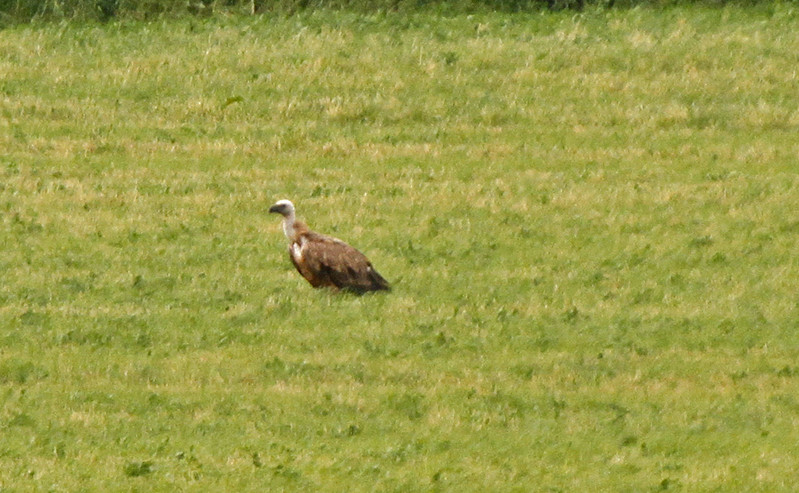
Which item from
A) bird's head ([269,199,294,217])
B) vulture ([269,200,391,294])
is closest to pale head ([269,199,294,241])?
bird's head ([269,199,294,217])

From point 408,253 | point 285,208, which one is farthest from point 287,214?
point 408,253

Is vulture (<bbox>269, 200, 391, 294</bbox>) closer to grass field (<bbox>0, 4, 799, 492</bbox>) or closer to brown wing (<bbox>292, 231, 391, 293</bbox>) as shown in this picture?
brown wing (<bbox>292, 231, 391, 293</bbox>)

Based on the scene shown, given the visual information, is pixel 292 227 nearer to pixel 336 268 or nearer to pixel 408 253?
pixel 336 268

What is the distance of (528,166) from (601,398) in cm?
1104

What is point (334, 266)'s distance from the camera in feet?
59.5

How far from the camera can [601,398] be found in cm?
1467

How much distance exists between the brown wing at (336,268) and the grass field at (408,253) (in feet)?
0.92

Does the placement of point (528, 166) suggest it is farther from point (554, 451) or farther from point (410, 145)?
point (554, 451)

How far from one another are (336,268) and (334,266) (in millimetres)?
31

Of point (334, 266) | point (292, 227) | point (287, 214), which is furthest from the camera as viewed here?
point (287, 214)

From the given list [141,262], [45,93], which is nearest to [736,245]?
[141,262]

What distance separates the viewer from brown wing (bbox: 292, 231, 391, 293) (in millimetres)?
18109

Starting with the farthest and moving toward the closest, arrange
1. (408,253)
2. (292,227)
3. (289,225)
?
1. (408,253)
2. (289,225)
3. (292,227)

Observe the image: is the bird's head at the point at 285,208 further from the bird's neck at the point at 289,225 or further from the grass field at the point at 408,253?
the grass field at the point at 408,253
